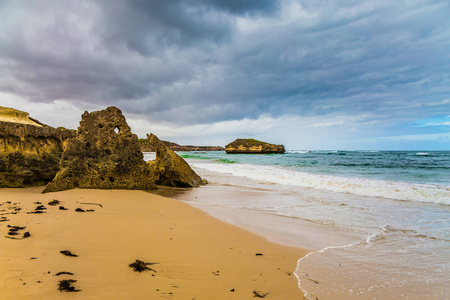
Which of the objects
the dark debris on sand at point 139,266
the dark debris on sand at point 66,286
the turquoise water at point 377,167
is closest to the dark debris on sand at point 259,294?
the dark debris on sand at point 139,266

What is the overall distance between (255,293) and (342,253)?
2.00m

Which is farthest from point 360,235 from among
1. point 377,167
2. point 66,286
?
point 377,167


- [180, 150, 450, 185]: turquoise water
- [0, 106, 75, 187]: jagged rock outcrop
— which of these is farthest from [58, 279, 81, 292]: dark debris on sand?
[180, 150, 450, 185]: turquoise water

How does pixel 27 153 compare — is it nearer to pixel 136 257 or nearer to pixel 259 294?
pixel 136 257

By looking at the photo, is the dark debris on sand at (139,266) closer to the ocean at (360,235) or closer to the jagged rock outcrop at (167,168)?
the ocean at (360,235)

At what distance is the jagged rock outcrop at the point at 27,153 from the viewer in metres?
6.95

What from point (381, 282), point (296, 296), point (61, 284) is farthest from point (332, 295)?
point (61, 284)

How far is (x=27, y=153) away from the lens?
7312mm

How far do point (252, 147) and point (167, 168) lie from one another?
86.1 metres

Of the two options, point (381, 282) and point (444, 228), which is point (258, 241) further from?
point (444, 228)

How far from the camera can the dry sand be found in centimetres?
218

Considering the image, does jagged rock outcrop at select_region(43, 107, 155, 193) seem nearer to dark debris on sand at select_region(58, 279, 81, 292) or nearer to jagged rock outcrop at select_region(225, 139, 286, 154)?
dark debris on sand at select_region(58, 279, 81, 292)

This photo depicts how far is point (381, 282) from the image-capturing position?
285 cm

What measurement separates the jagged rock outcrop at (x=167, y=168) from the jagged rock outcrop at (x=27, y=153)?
3.20m
